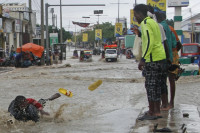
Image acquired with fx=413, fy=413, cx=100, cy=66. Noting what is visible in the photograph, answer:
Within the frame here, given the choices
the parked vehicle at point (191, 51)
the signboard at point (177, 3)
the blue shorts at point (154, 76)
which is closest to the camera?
the blue shorts at point (154, 76)

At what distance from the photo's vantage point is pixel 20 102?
25.0ft

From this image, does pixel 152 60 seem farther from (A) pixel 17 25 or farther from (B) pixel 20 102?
(A) pixel 17 25

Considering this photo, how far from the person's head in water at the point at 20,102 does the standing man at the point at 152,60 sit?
2.35m

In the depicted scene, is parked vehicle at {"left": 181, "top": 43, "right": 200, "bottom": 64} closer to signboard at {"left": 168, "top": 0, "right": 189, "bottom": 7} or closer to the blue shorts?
signboard at {"left": 168, "top": 0, "right": 189, "bottom": 7}

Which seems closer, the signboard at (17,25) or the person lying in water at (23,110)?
the person lying in water at (23,110)

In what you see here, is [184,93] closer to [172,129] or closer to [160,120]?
[160,120]

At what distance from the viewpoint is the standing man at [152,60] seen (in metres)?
6.15

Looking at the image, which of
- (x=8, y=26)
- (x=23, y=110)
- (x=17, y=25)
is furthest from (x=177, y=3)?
(x=17, y=25)

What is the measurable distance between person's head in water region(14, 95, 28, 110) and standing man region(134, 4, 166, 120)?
235 centimetres

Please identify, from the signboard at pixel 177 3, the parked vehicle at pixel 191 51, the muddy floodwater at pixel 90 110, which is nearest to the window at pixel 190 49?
the parked vehicle at pixel 191 51

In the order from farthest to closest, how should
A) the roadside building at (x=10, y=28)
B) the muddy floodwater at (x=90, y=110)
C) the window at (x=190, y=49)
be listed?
the roadside building at (x=10, y=28)
the window at (x=190, y=49)
the muddy floodwater at (x=90, y=110)

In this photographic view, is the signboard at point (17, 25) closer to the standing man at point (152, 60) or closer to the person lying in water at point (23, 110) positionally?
the person lying in water at point (23, 110)

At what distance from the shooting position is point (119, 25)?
67938 mm

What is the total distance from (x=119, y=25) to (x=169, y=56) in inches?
2429
